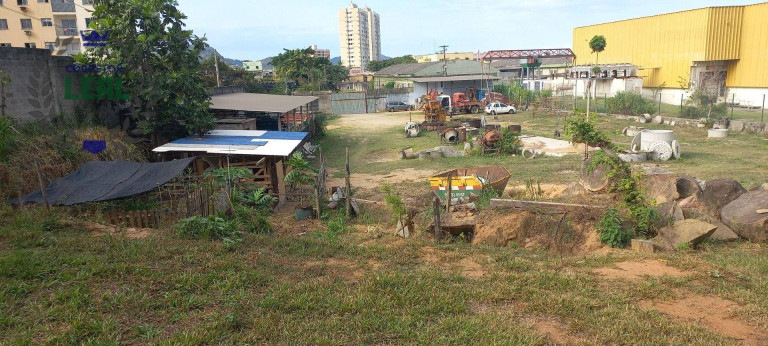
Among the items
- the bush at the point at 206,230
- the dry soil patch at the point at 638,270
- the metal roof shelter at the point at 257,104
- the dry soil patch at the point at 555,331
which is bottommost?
the dry soil patch at the point at 638,270

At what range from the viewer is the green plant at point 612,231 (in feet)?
26.1

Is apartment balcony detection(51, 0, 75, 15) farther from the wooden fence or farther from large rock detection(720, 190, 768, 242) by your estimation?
large rock detection(720, 190, 768, 242)

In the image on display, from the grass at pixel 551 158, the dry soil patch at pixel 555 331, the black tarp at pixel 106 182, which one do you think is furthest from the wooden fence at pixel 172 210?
the grass at pixel 551 158

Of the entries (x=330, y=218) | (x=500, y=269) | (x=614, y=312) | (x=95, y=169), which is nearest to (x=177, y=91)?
(x=95, y=169)

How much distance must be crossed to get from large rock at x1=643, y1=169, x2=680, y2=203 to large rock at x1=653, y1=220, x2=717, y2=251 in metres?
→ 1.75

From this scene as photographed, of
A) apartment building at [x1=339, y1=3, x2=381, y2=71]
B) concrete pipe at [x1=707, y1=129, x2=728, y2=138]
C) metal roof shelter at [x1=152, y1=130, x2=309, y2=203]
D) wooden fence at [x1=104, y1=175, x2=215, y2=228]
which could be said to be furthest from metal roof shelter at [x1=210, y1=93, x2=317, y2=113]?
apartment building at [x1=339, y1=3, x2=381, y2=71]

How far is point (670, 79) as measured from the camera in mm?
36750

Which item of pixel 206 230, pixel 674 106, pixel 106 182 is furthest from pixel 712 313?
pixel 674 106

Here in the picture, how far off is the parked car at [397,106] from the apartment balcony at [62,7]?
2557cm

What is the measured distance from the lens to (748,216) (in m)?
8.17

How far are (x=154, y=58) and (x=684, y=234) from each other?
13.1 meters

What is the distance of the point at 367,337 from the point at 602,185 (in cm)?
807

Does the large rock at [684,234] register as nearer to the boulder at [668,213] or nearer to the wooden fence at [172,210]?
the boulder at [668,213]

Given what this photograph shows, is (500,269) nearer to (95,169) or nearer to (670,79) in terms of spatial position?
(95,169)
